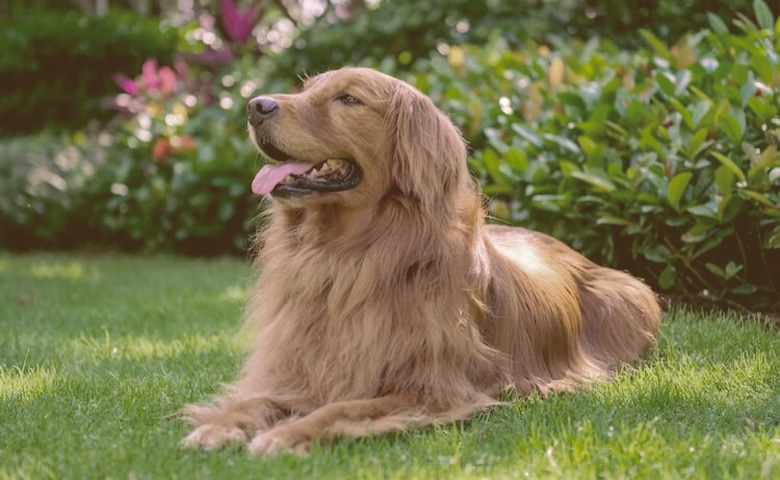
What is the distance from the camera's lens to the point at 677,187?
5.37 meters

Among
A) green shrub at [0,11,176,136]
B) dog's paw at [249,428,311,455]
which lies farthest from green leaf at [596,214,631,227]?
green shrub at [0,11,176,136]

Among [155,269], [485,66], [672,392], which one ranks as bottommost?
[155,269]

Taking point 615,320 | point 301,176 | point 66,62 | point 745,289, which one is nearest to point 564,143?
point 745,289

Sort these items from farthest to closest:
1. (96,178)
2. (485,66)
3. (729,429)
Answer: (96,178)
(485,66)
(729,429)

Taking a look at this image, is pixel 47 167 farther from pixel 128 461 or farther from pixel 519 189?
pixel 128 461

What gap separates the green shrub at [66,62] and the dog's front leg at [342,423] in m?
9.95

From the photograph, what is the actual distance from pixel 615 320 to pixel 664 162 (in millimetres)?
1286

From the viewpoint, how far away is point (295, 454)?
313cm

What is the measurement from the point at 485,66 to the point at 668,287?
317cm

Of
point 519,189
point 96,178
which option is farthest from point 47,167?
point 519,189

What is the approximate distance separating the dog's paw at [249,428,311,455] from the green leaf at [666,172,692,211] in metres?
2.86

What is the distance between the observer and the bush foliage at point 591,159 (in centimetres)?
551

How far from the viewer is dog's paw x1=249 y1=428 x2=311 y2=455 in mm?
3166

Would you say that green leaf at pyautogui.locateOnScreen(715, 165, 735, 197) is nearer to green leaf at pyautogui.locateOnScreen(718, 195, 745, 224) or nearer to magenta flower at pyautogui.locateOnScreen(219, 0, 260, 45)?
green leaf at pyautogui.locateOnScreen(718, 195, 745, 224)
